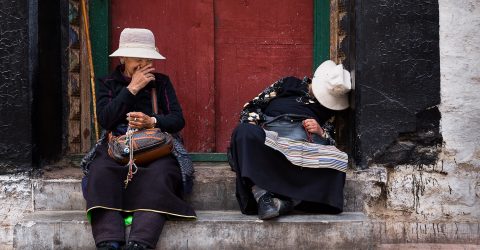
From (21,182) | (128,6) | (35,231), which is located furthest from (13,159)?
(128,6)

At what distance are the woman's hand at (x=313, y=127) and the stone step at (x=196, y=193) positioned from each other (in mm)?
380

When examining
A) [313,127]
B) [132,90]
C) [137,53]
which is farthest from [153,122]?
[313,127]

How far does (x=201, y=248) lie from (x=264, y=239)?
1.29 ft

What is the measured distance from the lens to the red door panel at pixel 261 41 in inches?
211

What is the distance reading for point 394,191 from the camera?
4.63 metres

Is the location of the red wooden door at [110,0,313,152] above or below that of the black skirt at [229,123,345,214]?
above

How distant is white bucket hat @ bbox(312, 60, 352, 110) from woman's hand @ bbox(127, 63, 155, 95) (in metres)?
1.14

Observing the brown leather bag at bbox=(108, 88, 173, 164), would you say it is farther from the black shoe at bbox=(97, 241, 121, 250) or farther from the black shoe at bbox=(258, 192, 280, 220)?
the black shoe at bbox=(258, 192, 280, 220)

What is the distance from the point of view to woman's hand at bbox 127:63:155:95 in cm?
435

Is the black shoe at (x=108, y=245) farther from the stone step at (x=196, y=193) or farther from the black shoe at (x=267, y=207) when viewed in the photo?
the black shoe at (x=267, y=207)

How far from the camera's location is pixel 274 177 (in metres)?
4.36

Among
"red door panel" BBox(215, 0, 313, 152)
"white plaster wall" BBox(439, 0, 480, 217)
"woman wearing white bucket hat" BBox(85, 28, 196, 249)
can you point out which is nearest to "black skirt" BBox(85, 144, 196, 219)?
"woman wearing white bucket hat" BBox(85, 28, 196, 249)

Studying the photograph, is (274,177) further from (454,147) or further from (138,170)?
(454,147)

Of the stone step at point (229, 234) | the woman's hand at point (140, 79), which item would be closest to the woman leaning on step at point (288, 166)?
the stone step at point (229, 234)
